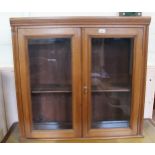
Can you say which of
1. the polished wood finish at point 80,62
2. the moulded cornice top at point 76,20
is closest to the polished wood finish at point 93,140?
the polished wood finish at point 80,62

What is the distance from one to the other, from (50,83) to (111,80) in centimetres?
55

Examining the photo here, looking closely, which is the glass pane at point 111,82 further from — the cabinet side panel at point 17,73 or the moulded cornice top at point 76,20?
the cabinet side panel at point 17,73

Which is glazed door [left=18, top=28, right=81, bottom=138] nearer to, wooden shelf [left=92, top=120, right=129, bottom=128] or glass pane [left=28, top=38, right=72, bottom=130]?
glass pane [left=28, top=38, right=72, bottom=130]

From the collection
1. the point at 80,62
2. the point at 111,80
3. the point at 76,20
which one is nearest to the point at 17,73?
the point at 80,62

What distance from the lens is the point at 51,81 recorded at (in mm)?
1755

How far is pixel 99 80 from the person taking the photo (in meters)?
1.68

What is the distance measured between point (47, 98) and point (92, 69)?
514mm

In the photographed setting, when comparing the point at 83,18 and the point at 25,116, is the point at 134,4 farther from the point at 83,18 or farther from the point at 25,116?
the point at 25,116

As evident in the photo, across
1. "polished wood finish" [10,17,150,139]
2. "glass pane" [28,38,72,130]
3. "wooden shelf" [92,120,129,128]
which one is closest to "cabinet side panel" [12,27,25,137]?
"polished wood finish" [10,17,150,139]

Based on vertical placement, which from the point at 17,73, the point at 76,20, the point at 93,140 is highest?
the point at 76,20

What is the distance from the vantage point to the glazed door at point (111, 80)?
1.52 m

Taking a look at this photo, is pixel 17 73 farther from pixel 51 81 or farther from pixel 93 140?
pixel 93 140

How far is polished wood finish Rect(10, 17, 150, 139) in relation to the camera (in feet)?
4.76

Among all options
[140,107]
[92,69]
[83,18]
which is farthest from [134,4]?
[140,107]
